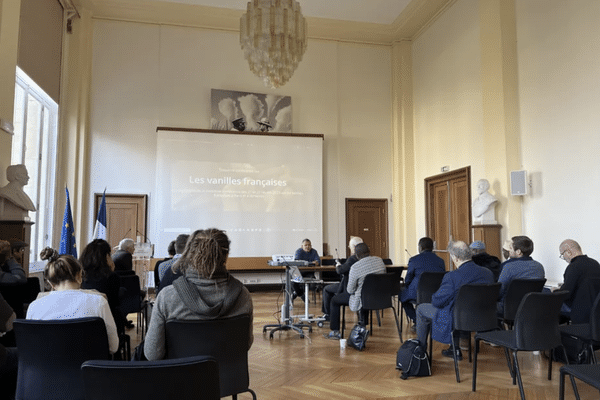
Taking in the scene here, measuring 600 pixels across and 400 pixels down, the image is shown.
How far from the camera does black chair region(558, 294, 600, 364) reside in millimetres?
3047

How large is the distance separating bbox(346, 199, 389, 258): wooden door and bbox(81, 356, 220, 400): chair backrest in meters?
9.32

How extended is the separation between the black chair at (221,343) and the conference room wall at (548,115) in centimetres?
A: 544

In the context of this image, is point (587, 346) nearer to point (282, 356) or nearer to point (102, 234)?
point (282, 356)

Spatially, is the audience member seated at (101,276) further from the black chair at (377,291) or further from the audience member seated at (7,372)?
the black chair at (377,291)

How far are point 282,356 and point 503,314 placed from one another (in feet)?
6.90

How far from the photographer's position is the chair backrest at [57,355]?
83.4 inches

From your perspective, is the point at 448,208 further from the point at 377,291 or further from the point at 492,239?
the point at 377,291

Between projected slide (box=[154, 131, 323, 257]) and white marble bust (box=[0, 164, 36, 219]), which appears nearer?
white marble bust (box=[0, 164, 36, 219])

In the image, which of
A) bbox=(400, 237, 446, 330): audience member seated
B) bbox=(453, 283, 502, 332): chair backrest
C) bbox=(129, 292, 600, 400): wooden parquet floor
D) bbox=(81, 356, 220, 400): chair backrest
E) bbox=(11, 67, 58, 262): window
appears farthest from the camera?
bbox=(11, 67, 58, 262): window

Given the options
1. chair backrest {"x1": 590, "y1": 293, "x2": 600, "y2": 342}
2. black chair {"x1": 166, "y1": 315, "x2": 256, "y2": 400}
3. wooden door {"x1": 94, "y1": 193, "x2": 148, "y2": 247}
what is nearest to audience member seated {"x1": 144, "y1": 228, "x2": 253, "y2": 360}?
black chair {"x1": 166, "y1": 315, "x2": 256, "y2": 400}

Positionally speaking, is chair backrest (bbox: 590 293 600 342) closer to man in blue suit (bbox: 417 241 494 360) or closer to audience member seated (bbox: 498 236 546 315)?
man in blue suit (bbox: 417 241 494 360)

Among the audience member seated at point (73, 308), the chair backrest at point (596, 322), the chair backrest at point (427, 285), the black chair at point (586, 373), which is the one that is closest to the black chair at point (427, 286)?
the chair backrest at point (427, 285)

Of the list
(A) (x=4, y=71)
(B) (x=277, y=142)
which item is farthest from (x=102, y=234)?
(B) (x=277, y=142)

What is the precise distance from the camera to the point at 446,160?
954 centimetres
